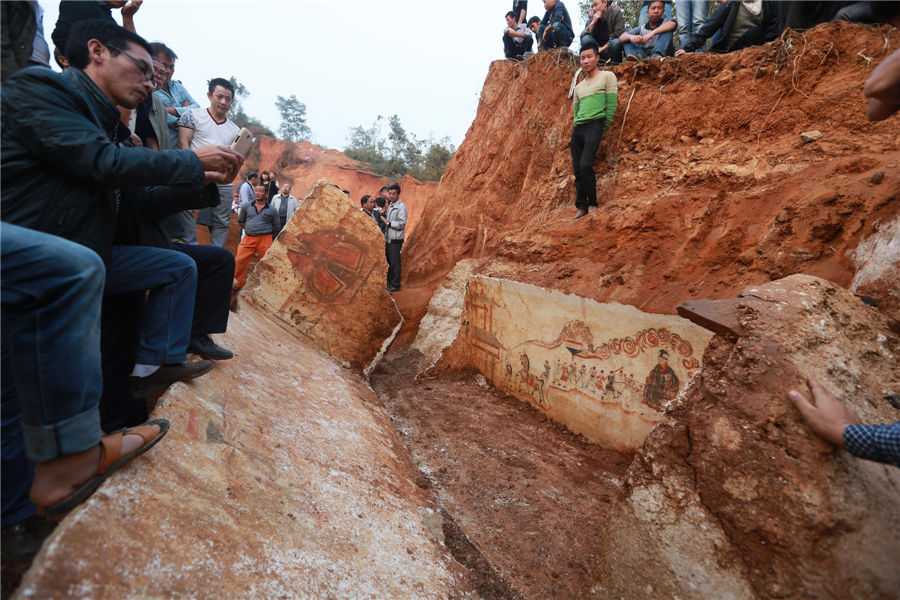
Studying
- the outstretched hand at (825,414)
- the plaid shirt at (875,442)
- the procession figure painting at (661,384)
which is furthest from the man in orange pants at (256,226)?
the plaid shirt at (875,442)

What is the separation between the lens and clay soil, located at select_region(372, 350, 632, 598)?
2557 mm

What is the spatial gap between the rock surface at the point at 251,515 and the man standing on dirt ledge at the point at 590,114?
12.8ft

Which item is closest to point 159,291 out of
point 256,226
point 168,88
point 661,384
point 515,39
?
point 168,88

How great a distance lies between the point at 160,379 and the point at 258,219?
4.65m

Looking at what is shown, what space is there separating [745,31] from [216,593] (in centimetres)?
746

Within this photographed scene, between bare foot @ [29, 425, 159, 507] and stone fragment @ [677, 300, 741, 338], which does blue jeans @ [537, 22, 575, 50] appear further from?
bare foot @ [29, 425, 159, 507]

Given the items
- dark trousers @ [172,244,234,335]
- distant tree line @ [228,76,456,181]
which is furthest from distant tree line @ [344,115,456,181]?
dark trousers @ [172,244,234,335]

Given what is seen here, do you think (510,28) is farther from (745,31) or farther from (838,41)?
(838,41)

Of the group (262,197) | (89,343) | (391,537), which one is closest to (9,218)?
(89,343)

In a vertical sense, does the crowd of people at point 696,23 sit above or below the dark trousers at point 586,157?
above

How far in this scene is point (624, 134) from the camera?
19.0ft

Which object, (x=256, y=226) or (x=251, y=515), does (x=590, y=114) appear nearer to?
(x=256, y=226)

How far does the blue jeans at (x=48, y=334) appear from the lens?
1201mm

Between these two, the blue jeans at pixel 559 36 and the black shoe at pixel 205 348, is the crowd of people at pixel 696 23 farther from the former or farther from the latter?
the black shoe at pixel 205 348
